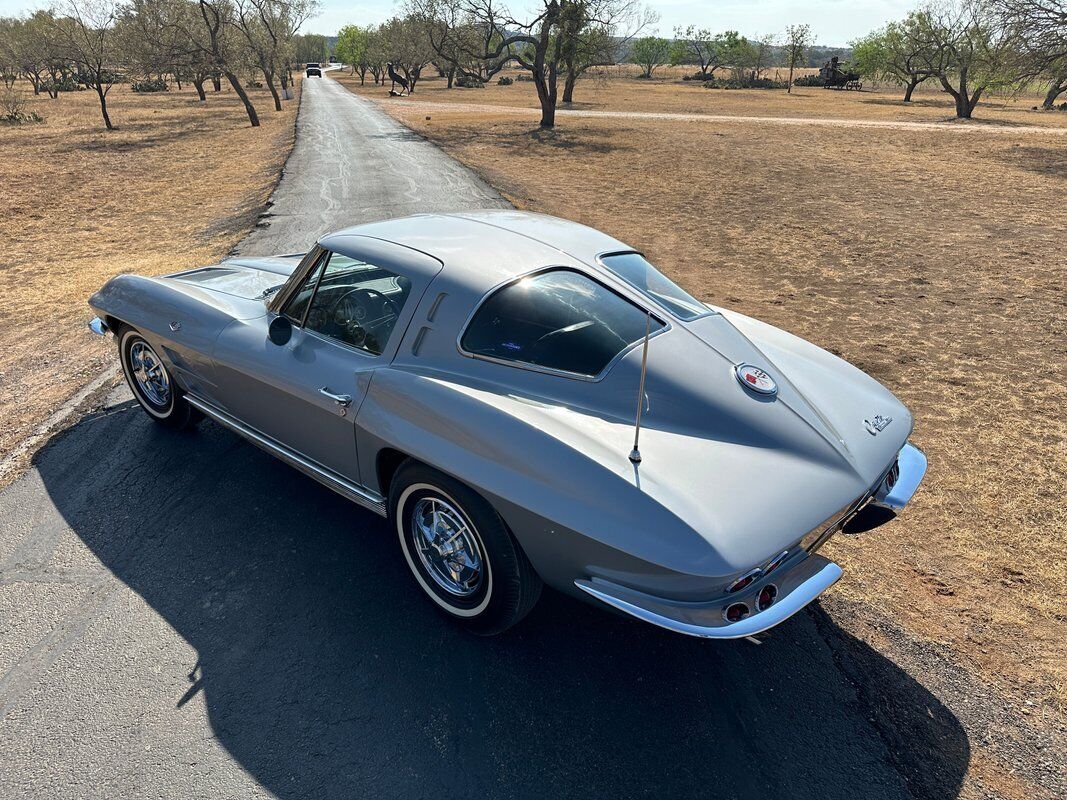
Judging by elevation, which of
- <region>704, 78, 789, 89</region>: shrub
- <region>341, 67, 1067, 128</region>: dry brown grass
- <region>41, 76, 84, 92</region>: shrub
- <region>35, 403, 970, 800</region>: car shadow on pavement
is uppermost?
<region>704, 78, 789, 89</region>: shrub

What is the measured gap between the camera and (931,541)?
3.83 m

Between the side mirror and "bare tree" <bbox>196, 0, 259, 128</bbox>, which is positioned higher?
"bare tree" <bbox>196, 0, 259, 128</bbox>

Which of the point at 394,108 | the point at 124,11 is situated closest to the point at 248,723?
the point at 124,11

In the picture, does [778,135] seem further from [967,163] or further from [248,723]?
[248,723]

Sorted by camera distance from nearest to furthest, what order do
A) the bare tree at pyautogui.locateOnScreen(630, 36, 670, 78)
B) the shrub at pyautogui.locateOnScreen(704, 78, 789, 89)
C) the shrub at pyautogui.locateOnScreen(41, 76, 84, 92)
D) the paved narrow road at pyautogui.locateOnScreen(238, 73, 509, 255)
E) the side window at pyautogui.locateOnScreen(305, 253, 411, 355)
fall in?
the side window at pyautogui.locateOnScreen(305, 253, 411, 355), the paved narrow road at pyautogui.locateOnScreen(238, 73, 509, 255), the shrub at pyautogui.locateOnScreen(41, 76, 84, 92), the shrub at pyautogui.locateOnScreen(704, 78, 789, 89), the bare tree at pyautogui.locateOnScreen(630, 36, 670, 78)

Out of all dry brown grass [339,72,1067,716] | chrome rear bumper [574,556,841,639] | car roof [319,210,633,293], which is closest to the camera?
chrome rear bumper [574,556,841,639]

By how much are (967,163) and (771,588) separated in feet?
66.6

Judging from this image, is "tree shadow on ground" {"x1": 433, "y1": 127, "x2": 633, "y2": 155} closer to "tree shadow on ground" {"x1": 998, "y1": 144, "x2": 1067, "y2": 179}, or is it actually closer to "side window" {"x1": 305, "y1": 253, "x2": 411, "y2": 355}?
"tree shadow on ground" {"x1": 998, "y1": 144, "x2": 1067, "y2": 179}

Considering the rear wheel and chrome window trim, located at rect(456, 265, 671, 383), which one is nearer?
chrome window trim, located at rect(456, 265, 671, 383)

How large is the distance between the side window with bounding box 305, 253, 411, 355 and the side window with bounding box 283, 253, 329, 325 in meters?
0.02

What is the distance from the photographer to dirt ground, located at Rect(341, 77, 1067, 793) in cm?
342

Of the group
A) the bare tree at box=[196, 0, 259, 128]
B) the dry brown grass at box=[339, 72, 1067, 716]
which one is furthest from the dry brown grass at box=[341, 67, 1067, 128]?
the bare tree at box=[196, 0, 259, 128]

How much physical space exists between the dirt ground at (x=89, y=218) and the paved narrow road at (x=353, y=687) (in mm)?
2106

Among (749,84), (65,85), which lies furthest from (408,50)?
(749,84)
